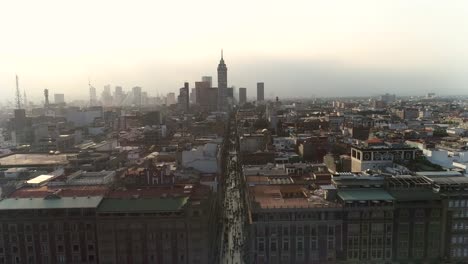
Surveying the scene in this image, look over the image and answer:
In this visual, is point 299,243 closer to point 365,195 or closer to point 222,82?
point 365,195

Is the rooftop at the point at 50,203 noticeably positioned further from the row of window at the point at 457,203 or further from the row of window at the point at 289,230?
the row of window at the point at 457,203

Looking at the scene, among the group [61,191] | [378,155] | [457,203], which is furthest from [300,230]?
[378,155]

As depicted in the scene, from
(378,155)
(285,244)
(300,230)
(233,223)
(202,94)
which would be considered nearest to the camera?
(300,230)

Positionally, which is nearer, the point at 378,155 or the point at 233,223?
the point at 233,223

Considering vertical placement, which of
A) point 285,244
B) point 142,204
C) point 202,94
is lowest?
point 285,244

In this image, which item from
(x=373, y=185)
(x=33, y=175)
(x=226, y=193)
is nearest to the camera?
(x=373, y=185)

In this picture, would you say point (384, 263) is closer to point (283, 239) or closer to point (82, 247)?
point (283, 239)

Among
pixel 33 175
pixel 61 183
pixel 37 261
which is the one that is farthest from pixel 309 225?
pixel 33 175
